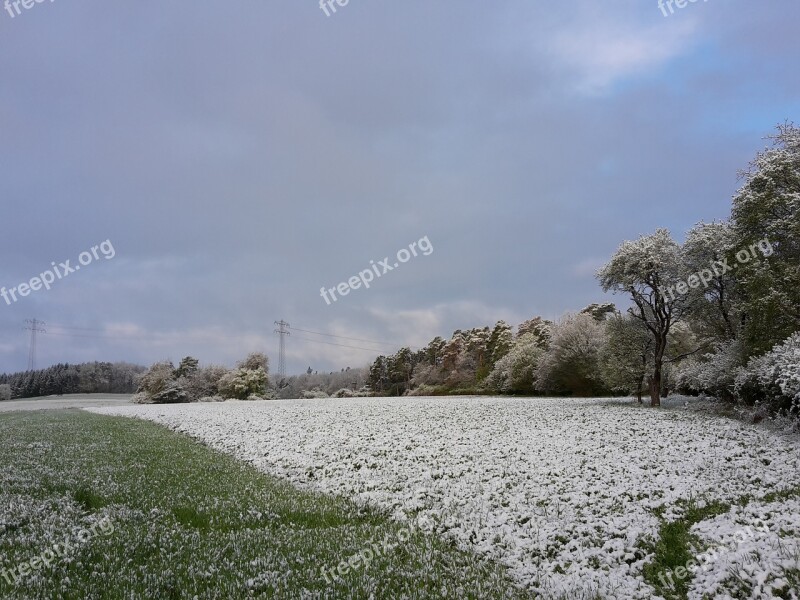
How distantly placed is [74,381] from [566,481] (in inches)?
5475

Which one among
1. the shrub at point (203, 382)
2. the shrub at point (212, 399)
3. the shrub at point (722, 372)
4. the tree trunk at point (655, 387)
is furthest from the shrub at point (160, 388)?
the shrub at point (722, 372)

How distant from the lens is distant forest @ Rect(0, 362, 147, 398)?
114500 mm

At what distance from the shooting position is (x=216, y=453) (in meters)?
18.4

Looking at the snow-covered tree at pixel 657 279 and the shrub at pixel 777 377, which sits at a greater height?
the snow-covered tree at pixel 657 279

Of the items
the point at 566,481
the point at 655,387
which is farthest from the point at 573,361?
the point at 566,481

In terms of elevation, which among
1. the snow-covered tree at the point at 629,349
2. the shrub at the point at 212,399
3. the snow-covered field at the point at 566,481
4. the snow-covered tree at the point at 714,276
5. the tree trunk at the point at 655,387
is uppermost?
the snow-covered tree at the point at 714,276

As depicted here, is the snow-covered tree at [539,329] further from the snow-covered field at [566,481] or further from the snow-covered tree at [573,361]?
the snow-covered field at [566,481]

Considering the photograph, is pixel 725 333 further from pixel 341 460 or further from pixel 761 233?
pixel 341 460

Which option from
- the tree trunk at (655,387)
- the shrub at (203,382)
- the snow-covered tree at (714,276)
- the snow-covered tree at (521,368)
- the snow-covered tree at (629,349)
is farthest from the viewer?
the shrub at (203,382)

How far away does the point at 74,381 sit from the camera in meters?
116

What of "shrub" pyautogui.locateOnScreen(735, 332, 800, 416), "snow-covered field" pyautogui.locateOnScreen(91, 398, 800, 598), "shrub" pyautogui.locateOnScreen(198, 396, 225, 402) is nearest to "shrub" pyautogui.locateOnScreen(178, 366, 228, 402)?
"shrub" pyautogui.locateOnScreen(198, 396, 225, 402)

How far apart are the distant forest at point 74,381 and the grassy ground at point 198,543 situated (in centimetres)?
11574

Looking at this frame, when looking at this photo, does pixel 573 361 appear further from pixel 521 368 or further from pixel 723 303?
pixel 723 303

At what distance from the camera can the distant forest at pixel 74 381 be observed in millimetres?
114500
